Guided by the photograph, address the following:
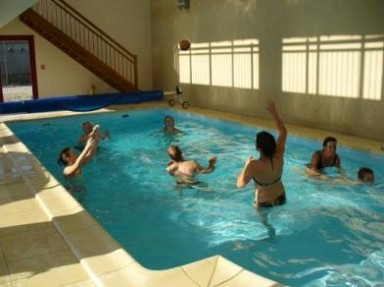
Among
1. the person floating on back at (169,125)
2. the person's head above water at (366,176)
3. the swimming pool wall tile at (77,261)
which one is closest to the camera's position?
the swimming pool wall tile at (77,261)

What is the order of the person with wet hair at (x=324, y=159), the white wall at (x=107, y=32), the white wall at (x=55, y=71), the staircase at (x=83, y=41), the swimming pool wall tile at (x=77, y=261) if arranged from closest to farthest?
the swimming pool wall tile at (x=77, y=261) → the person with wet hair at (x=324, y=159) → the staircase at (x=83, y=41) → the white wall at (x=55, y=71) → the white wall at (x=107, y=32)

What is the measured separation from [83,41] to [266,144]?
11939 millimetres

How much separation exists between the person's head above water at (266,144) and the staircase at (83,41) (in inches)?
403

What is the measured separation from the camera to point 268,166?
444 cm

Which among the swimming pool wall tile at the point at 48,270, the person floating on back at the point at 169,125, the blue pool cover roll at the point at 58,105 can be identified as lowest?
the swimming pool wall tile at the point at 48,270

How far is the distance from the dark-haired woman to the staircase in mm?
10102

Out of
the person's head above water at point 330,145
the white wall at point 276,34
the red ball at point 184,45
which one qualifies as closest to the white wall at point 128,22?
the white wall at point 276,34

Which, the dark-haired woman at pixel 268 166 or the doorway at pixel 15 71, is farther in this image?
the doorway at pixel 15 71

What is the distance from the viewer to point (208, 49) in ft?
41.9

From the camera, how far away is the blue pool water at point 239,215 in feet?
13.4

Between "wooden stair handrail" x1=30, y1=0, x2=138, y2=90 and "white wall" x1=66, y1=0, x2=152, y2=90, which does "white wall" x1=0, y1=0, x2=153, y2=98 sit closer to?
"white wall" x1=66, y1=0, x2=152, y2=90

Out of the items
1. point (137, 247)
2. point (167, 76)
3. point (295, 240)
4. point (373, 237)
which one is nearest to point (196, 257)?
point (137, 247)

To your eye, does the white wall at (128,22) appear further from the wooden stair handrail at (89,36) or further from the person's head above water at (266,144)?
the person's head above water at (266,144)

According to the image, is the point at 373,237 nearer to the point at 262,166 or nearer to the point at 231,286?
the point at 262,166
